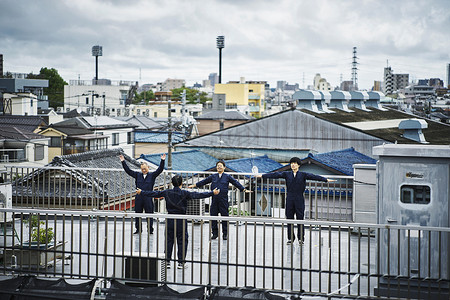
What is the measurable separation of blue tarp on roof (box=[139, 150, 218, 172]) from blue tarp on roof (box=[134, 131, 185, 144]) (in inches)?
372

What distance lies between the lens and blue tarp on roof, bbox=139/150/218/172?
27856mm

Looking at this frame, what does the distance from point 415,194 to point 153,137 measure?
36755 mm

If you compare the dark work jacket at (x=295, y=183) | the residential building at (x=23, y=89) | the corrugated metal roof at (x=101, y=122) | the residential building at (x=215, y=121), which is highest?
the residential building at (x=23, y=89)

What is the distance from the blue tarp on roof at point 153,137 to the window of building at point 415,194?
34.5 metres

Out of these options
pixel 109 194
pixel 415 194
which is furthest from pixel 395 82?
pixel 415 194

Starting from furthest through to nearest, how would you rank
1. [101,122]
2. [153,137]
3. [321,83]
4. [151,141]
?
[321,83], [153,137], [151,141], [101,122]

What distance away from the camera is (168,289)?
5836 millimetres

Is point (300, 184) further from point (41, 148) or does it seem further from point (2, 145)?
point (41, 148)

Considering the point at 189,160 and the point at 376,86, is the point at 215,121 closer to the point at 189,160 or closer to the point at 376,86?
the point at 189,160

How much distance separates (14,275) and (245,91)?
77659 millimetres

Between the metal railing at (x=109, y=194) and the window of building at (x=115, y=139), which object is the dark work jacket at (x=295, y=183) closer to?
the metal railing at (x=109, y=194)

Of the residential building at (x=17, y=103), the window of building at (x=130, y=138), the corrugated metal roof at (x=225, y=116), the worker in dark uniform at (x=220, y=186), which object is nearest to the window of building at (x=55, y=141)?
the residential building at (x=17, y=103)

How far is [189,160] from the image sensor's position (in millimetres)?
29438

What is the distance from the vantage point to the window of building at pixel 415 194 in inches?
240
